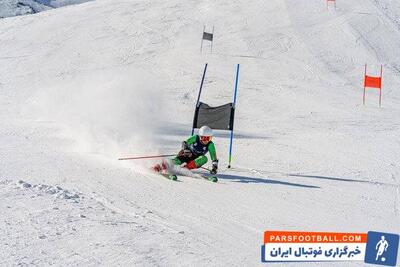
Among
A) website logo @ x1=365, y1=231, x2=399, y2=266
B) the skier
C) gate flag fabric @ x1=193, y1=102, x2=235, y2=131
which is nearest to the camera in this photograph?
website logo @ x1=365, y1=231, x2=399, y2=266

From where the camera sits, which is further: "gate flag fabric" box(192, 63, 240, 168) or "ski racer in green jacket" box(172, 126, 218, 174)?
"gate flag fabric" box(192, 63, 240, 168)

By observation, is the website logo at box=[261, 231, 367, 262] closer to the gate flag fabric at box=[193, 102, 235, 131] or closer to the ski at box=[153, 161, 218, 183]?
the ski at box=[153, 161, 218, 183]

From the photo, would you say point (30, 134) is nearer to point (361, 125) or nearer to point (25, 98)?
point (25, 98)

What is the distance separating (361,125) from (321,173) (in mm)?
6623

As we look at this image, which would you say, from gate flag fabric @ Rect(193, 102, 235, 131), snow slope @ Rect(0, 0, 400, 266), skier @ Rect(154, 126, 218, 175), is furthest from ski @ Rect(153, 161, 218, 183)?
gate flag fabric @ Rect(193, 102, 235, 131)

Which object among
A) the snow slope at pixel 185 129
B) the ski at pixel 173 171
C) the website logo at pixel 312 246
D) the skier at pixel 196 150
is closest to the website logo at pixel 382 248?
the website logo at pixel 312 246

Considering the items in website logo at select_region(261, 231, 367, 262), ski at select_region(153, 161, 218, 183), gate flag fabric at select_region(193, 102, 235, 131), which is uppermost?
gate flag fabric at select_region(193, 102, 235, 131)

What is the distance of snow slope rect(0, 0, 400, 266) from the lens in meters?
5.61

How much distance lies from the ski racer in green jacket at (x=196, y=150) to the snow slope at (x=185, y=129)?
55cm

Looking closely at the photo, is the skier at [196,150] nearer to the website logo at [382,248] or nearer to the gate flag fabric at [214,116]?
the gate flag fabric at [214,116]

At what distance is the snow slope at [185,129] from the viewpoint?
18.4 feet

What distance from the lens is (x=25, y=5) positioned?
417ft

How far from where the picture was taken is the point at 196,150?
30.9 feet

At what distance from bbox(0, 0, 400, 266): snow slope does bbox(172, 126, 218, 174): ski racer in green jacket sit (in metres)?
0.55
